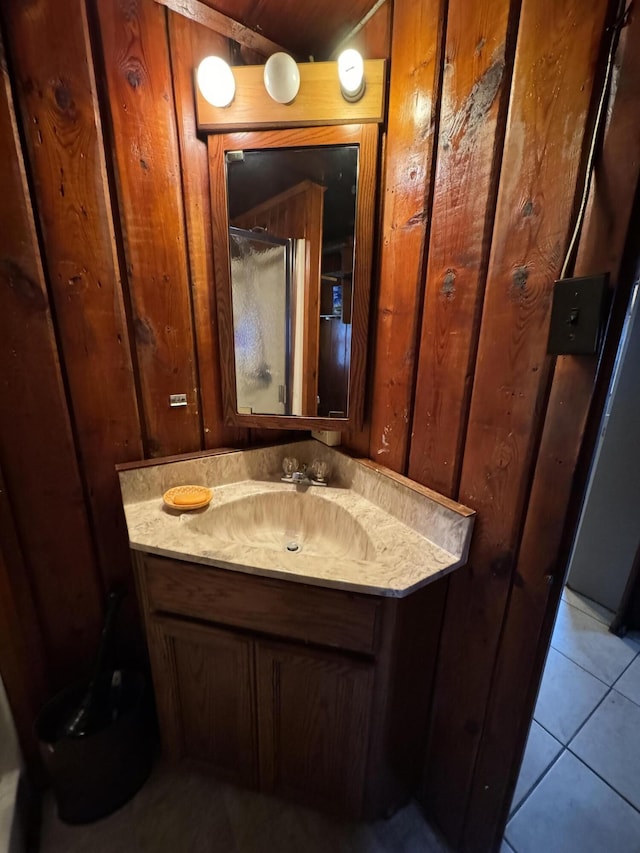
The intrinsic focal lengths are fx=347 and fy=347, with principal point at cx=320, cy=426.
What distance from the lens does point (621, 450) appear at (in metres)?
1.62

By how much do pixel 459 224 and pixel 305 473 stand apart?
34.3 inches

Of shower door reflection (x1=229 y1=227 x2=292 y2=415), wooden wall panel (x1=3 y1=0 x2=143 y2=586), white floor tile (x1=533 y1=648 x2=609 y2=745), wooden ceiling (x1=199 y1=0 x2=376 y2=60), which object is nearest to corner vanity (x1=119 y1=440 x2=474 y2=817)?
wooden wall panel (x1=3 y1=0 x2=143 y2=586)

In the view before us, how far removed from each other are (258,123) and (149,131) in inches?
11.7

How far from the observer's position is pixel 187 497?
1043 mm

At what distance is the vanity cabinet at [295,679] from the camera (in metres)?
0.81

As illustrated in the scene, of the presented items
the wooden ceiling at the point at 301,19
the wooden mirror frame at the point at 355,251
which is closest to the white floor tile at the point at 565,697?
the wooden mirror frame at the point at 355,251

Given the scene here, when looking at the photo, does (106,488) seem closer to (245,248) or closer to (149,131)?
(245,248)

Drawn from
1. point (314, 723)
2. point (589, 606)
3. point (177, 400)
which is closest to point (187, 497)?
point (177, 400)

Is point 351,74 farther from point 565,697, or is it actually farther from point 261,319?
point 565,697

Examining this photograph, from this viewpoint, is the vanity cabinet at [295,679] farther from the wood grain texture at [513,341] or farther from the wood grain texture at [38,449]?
the wood grain texture at [38,449]

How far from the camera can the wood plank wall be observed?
65 cm

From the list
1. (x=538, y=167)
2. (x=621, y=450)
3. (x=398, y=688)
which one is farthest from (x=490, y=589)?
(x=621, y=450)

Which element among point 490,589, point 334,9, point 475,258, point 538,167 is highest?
point 334,9

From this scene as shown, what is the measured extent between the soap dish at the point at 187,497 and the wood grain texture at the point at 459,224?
25.5 inches
